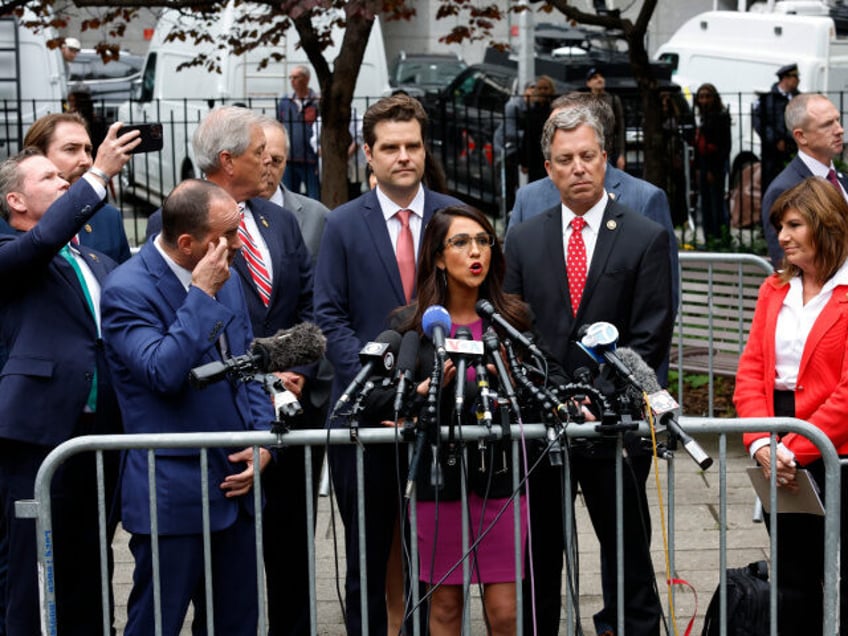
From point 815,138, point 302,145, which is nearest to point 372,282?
point 815,138

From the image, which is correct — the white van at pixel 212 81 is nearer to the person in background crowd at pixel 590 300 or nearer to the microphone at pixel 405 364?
the person in background crowd at pixel 590 300

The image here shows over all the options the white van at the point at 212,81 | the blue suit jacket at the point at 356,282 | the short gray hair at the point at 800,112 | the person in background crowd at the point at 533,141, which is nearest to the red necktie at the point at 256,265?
the blue suit jacket at the point at 356,282

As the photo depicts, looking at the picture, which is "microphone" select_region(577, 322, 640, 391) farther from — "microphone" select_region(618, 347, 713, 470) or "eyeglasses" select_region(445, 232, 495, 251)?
"eyeglasses" select_region(445, 232, 495, 251)

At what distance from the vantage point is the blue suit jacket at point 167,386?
15.5 feet

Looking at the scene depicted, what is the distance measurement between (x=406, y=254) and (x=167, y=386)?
4.56 feet

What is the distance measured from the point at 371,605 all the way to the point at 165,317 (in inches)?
56.6

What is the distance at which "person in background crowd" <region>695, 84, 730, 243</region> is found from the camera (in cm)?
1598

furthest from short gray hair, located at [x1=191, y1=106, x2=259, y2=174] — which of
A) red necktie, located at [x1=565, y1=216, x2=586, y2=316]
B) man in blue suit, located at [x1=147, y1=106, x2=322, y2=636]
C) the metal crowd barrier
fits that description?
the metal crowd barrier

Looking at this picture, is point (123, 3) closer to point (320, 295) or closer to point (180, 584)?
point (320, 295)

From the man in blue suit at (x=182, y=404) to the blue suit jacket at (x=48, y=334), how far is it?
0.37 m

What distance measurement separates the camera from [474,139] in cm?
1692

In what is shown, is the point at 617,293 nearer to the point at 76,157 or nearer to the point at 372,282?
the point at 372,282

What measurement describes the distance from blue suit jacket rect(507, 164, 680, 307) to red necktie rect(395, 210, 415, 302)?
23.7 inches

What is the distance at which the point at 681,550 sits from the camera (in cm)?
742
